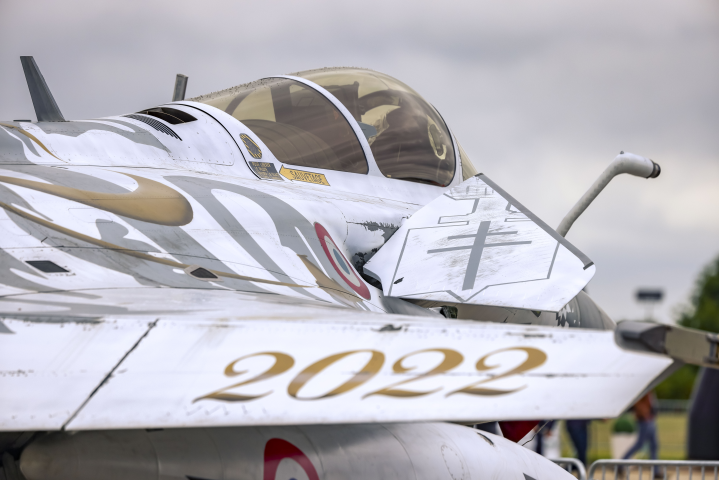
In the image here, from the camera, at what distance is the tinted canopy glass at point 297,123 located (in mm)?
4973

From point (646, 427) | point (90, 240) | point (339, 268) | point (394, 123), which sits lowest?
point (646, 427)

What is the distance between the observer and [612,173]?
6262 mm

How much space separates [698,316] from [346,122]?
77.8 meters

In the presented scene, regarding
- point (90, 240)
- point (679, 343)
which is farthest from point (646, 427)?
point (679, 343)

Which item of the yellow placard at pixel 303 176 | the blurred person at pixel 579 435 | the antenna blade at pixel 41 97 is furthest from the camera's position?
the blurred person at pixel 579 435

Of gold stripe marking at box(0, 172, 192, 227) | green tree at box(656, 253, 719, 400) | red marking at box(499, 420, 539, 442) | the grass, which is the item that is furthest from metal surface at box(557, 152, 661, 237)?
green tree at box(656, 253, 719, 400)

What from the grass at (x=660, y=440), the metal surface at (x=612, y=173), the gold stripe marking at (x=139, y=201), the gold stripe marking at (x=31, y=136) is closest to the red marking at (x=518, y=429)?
the metal surface at (x=612, y=173)

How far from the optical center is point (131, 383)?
184 centimetres

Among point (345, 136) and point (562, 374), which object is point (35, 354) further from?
point (345, 136)

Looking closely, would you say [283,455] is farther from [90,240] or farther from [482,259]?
[482,259]

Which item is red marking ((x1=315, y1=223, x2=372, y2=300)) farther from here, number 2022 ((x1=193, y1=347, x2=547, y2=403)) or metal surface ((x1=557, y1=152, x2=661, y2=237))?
metal surface ((x1=557, y1=152, x2=661, y2=237))

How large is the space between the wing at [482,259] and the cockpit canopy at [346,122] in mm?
874

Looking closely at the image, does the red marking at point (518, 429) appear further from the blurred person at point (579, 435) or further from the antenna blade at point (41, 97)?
the blurred person at point (579, 435)

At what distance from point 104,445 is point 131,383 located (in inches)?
29.2
